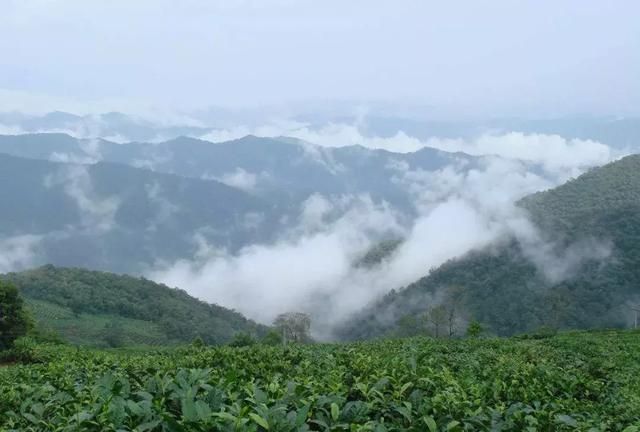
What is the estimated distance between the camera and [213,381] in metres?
5.46

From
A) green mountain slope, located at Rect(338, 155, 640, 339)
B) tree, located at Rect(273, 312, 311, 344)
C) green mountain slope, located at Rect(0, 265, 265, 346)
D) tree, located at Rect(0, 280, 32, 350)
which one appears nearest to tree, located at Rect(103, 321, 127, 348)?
green mountain slope, located at Rect(0, 265, 265, 346)

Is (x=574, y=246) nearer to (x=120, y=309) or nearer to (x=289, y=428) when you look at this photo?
(x=120, y=309)

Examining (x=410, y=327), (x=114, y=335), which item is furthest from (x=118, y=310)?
(x=410, y=327)

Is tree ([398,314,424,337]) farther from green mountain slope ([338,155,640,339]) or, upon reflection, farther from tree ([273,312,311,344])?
tree ([273,312,311,344])

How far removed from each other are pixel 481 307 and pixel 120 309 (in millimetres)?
57342

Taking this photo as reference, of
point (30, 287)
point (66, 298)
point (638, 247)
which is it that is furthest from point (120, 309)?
point (638, 247)

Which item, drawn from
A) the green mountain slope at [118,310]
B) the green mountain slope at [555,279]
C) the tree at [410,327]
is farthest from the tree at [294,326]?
the green mountain slope at [118,310]

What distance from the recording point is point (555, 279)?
3787 inches

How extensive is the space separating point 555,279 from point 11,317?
81.9 m

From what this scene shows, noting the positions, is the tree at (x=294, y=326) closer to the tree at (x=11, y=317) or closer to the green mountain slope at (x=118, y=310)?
the green mountain slope at (x=118, y=310)

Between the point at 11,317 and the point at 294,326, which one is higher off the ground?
the point at 11,317

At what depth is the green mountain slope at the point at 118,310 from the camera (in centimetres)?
8356

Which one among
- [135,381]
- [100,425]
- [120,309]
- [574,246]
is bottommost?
[120,309]

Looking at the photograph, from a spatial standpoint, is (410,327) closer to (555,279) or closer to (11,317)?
(555,279)
